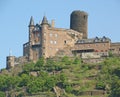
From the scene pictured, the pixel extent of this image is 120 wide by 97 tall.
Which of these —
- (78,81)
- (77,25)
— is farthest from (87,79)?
(77,25)

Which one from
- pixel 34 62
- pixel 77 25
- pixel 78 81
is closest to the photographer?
pixel 78 81

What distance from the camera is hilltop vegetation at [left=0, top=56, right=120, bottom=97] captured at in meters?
118

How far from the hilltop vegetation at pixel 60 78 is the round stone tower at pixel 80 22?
9.81 meters

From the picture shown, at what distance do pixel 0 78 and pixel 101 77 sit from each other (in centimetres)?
1317

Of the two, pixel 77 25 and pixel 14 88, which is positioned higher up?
pixel 77 25

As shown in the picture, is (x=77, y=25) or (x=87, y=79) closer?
(x=87, y=79)

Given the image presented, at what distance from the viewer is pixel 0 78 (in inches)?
4943

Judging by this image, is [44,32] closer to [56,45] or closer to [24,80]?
[56,45]

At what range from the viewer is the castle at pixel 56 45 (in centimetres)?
12988

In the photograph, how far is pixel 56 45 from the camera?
130750mm

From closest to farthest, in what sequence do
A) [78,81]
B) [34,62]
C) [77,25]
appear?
[78,81] < [34,62] < [77,25]

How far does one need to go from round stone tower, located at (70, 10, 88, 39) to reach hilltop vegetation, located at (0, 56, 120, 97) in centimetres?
981

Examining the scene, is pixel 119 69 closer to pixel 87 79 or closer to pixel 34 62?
pixel 87 79

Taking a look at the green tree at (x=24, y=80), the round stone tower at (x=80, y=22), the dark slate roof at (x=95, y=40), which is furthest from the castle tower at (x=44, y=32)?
the round stone tower at (x=80, y=22)
